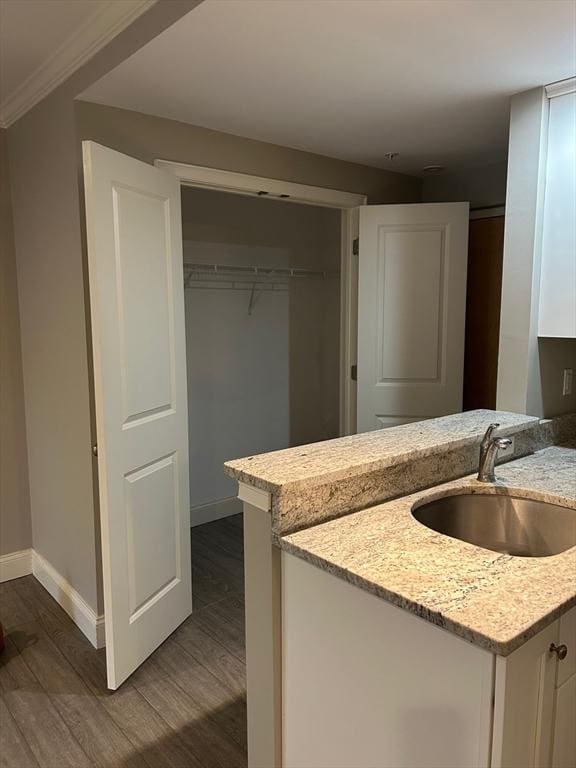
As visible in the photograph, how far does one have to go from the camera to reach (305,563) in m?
1.45

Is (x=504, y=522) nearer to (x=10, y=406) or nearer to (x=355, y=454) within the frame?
(x=355, y=454)

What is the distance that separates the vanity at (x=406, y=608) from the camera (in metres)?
A: 1.11

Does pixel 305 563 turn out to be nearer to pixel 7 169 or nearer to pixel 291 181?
pixel 291 181

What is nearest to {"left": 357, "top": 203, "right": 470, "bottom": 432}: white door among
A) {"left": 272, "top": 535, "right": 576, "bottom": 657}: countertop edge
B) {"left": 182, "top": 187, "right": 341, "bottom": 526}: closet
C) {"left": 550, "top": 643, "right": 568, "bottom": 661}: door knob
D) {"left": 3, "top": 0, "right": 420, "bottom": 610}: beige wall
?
{"left": 3, "top": 0, "right": 420, "bottom": 610}: beige wall

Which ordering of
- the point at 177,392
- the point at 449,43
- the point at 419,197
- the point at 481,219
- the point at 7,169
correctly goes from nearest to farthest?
1. the point at 449,43
2. the point at 177,392
3. the point at 7,169
4. the point at 481,219
5. the point at 419,197

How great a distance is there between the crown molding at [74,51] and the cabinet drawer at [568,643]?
197 centimetres

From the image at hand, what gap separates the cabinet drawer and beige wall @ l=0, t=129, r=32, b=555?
2848 millimetres

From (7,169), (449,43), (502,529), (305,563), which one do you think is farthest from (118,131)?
(502,529)

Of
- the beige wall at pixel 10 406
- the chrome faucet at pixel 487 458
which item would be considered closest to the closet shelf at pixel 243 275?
the beige wall at pixel 10 406

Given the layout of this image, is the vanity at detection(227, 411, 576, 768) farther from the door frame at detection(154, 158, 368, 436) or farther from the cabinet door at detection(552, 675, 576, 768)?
the door frame at detection(154, 158, 368, 436)

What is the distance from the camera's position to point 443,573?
1.26m

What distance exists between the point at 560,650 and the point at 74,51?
2.43 meters

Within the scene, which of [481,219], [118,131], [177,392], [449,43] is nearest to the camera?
[449,43]

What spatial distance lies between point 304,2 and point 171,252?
122cm
